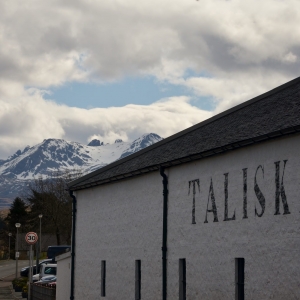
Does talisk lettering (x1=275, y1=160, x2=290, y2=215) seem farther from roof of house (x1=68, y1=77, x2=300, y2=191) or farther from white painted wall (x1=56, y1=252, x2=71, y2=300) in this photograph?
white painted wall (x1=56, y1=252, x2=71, y2=300)

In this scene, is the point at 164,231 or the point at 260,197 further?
the point at 164,231

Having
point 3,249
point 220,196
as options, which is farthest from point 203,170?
point 3,249

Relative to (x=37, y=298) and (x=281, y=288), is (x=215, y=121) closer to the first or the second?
(x=281, y=288)

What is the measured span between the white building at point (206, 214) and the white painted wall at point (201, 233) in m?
0.03

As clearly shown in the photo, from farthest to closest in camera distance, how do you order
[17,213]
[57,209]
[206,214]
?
[17,213] → [57,209] → [206,214]

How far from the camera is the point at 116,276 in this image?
28094mm

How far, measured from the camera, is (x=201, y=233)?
2166 centimetres

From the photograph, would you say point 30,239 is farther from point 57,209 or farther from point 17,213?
point 17,213

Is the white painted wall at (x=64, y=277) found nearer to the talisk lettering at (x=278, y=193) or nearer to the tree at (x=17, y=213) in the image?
the talisk lettering at (x=278, y=193)

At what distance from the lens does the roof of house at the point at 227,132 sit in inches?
743

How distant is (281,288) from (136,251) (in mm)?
9883

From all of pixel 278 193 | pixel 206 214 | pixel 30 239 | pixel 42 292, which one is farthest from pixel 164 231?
pixel 42 292

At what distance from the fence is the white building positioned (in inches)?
163

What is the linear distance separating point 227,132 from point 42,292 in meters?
19.4
